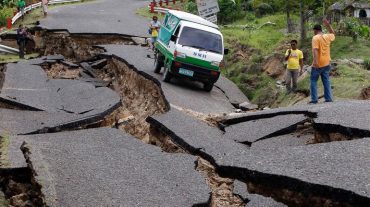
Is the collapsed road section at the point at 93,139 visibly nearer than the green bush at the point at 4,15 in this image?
Yes

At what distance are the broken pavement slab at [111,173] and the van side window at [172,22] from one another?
7199mm

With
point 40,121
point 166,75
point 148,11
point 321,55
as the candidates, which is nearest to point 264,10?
point 148,11

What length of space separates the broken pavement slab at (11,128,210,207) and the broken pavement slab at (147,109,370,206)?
0.61 m

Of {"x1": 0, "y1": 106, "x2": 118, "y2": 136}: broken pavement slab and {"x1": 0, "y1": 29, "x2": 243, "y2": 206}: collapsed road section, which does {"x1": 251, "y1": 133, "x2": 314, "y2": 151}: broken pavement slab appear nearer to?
{"x1": 0, "y1": 29, "x2": 243, "y2": 206}: collapsed road section

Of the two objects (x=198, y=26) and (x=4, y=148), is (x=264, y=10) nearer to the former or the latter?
(x=198, y=26)

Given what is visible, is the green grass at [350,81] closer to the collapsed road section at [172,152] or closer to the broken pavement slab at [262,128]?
the collapsed road section at [172,152]

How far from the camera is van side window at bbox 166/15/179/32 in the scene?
16641mm

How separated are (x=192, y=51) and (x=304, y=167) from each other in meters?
8.84

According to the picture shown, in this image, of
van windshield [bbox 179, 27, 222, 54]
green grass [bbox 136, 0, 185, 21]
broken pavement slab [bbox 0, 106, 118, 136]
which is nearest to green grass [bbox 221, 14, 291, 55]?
→ van windshield [bbox 179, 27, 222, 54]

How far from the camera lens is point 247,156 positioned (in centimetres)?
853

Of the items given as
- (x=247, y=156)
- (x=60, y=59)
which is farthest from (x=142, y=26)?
(x=247, y=156)

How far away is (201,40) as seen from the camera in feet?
53.6

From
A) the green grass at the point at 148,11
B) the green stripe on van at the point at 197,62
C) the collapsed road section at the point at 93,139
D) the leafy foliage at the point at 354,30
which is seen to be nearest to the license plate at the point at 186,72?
the green stripe on van at the point at 197,62

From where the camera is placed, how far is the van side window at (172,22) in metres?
16.6
